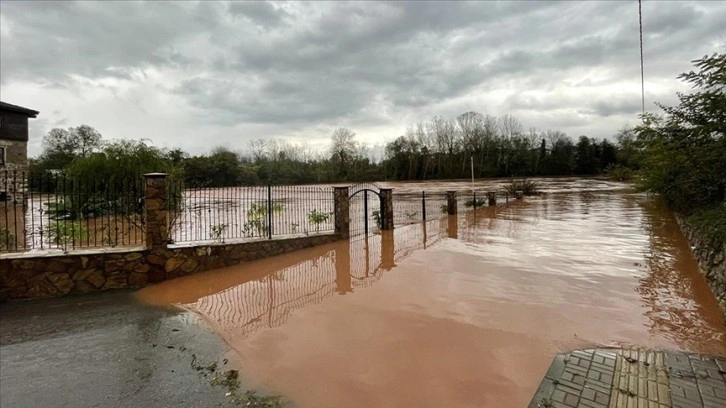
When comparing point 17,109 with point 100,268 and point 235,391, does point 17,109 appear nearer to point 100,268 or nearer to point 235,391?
point 100,268

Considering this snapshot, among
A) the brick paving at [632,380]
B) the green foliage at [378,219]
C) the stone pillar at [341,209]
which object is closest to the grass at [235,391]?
the brick paving at [632,380]

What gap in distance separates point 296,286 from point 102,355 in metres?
2.99

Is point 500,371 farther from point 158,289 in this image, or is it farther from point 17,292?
point 17,292

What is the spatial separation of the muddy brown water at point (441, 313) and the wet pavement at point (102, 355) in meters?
0.42

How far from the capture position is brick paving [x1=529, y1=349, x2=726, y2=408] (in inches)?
115

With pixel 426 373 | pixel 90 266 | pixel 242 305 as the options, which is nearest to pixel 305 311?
pixel 242 305

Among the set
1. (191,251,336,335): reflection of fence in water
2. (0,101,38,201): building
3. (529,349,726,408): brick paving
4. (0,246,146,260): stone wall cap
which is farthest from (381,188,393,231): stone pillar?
(0,101,38,201): building

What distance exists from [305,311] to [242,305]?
3.51 feet

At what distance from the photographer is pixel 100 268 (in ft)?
21.2

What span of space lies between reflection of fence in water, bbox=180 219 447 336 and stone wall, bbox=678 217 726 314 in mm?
4903

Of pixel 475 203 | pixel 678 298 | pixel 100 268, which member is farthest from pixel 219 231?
pixel 475 203

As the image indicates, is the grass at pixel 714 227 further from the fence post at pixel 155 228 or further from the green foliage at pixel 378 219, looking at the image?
the fence post at pixel 155 228

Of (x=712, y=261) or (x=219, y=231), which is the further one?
(x=219, y=231)

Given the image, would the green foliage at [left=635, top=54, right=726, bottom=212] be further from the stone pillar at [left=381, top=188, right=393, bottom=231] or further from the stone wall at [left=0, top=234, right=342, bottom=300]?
the stone wall at [left=0, top=234, right=342, bottom=300]
